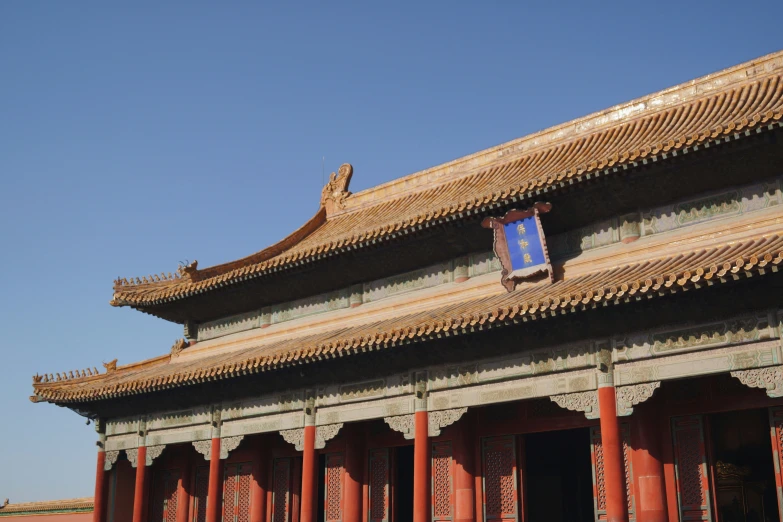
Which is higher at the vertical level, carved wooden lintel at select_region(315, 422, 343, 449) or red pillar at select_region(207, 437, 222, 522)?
carved wooden lintel at select_region(315, 422, 343, 449)

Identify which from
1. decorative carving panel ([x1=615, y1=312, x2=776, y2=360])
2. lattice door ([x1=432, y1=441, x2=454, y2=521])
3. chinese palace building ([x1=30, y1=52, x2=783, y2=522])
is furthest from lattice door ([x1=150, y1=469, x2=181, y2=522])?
decorative carving panel ([x1=615, y1=312, x2=776, y2=360])

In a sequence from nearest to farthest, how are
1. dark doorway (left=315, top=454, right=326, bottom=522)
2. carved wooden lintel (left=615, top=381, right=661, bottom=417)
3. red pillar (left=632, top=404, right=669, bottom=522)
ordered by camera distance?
carved wooden lintel (left=615, top=381, right=661, bottom=417) → red pillar (left=632, top=404, right=669, bottom=522) → dark doorway (left=315, top=454, right=326, bottom=522)

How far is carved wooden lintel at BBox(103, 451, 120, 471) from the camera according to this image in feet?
71.1

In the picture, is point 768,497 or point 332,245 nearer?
point 768,497

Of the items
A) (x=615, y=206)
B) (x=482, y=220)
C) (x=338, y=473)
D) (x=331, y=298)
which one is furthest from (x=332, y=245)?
(x=615, y=206)

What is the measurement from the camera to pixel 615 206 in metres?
15.5

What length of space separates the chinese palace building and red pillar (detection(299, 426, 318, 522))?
0.04 metres

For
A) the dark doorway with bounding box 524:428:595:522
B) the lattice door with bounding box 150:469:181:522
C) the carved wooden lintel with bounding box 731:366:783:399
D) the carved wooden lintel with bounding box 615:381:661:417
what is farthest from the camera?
the lattice door with bounding box 150:469:181:522

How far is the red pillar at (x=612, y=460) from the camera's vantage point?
12.9 m

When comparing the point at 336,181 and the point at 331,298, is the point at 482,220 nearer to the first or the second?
the point at 331,298

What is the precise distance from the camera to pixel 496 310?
14.0 m

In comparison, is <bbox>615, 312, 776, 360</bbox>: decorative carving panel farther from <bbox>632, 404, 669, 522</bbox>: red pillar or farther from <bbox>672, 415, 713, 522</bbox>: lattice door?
<bbox>672, 415, 713, 522</bbox>: lattice door

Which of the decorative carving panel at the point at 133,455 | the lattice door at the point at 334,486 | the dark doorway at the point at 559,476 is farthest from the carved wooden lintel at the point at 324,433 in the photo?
the decorative carving panel at the point at 133,455

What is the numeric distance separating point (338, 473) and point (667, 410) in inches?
300
